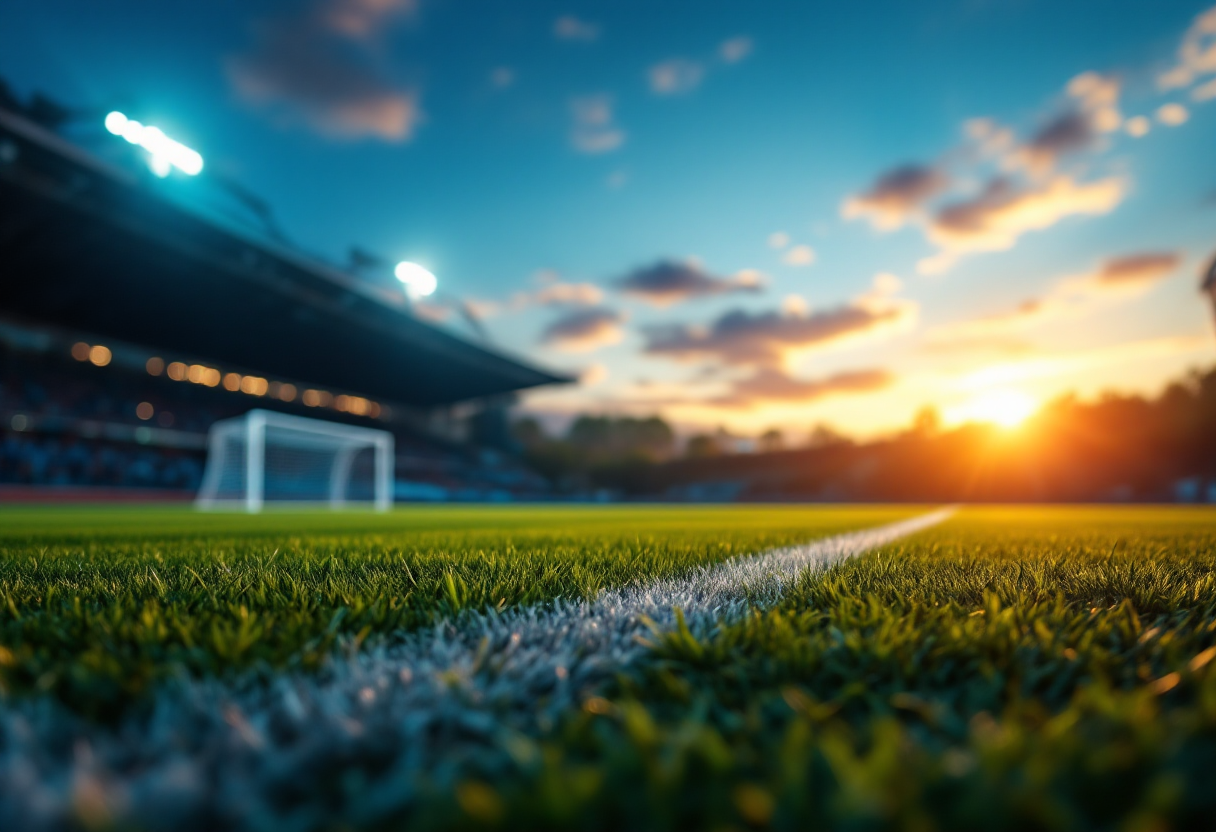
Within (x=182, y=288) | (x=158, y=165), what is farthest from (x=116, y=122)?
(x=182, y=288)

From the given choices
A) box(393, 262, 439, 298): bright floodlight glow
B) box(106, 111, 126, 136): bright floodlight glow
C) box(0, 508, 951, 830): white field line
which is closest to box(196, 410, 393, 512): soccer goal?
box(393, 262, 439, 298): bright floodlight glow

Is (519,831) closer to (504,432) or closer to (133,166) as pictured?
(133,166)

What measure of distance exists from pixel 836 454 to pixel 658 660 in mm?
41659

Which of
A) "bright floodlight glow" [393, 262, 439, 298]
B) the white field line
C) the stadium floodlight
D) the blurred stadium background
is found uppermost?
the stadium floodlight

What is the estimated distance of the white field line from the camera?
550 mm

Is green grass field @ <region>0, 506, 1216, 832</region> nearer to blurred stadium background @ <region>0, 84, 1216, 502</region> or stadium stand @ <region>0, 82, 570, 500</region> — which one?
blurred stadium background @ <region>0, 84, 1216, 502</region>

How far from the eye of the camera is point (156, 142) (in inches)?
600

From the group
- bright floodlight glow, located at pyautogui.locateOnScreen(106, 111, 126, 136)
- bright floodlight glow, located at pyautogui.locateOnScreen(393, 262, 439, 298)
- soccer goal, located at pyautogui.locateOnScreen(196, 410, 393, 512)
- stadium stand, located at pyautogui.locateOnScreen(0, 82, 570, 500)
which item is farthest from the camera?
bright floodlight glow, located at pyautogui.locateOnScreen(393, 262, 439, 298)

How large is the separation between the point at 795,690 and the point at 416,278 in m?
25.0

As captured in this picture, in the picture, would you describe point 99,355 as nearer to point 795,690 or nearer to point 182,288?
point 182,288

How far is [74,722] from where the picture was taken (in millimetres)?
749

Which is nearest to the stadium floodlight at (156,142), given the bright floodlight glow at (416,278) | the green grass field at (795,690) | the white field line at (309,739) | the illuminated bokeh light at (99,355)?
the bright floodlight glow at (416,278)

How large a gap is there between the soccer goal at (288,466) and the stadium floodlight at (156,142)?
6.65m

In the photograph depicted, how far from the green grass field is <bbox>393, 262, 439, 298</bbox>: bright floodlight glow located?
23.4 m
